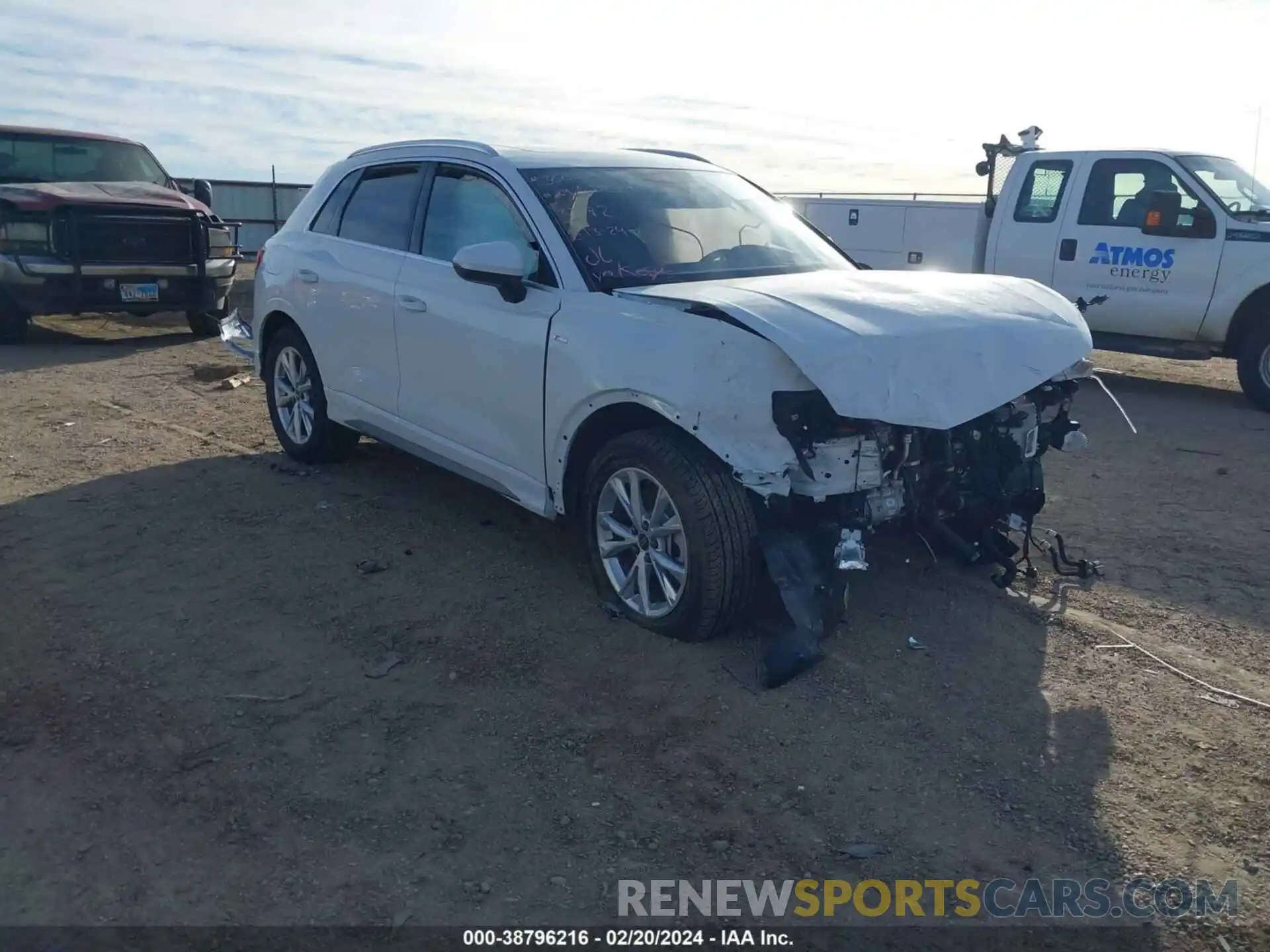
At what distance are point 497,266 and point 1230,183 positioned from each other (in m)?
8.01

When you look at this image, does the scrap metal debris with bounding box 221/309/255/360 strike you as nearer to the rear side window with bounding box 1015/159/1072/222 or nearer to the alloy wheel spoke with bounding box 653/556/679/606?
the alloy wheel spoke with bounding box 653/556/679/606

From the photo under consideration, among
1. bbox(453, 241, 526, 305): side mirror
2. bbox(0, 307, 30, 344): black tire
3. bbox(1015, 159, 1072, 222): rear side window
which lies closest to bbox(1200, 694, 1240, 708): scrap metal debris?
bbox(453, 241, 526, 305): side mirror

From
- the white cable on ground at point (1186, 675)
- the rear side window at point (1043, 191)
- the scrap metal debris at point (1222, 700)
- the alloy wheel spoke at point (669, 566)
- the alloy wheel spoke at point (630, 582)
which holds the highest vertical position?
the rear side window at point (1043, 191)

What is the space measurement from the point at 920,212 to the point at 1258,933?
10827 mm

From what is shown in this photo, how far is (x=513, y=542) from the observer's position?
5.61 metres

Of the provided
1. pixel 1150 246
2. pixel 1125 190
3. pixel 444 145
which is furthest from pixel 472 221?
pixel 1125 190

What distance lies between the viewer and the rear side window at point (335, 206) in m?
6.43

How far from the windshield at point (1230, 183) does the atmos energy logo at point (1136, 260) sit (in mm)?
622

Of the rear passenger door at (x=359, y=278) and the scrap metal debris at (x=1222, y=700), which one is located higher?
the rear passenger door at (x=359, y=278)

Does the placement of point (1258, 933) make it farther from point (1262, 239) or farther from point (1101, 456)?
point (1262, 239)

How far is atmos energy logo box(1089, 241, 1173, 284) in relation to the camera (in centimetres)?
990

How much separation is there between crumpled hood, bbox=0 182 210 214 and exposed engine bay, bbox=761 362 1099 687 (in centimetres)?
1003

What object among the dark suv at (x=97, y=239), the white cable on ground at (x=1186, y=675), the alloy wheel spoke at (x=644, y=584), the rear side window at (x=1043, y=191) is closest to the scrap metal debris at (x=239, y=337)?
the alloy wheel spoke at (x=644, y=584)

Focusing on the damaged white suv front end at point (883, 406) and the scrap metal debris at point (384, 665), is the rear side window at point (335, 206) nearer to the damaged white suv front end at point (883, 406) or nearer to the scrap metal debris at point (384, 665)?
the damaged white suv front end at point (883, 406)
